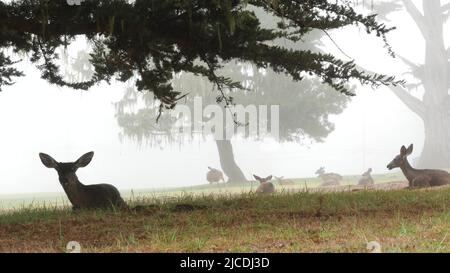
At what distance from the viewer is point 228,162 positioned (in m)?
25.7

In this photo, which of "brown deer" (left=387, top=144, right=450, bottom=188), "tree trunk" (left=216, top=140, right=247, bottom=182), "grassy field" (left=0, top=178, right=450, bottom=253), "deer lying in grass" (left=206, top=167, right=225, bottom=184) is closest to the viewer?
"grassy field" (left=0, top=178, right=450, bottom=253)

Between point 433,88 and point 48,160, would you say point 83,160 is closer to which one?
point 48,160

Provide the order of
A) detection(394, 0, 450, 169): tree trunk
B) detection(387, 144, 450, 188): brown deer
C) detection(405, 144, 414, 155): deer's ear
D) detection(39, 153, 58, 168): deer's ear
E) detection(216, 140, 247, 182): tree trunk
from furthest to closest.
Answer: detection(394, 0, 450, 169): tree trunk
detection(216, 140, 247, 182): tree trunk
detection(387, 144, 450, 188): brown deer
detection(405, 144, 414, 155): deer's ear
detection(39, 153, 58, 168): deer's ear

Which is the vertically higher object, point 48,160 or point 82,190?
point 48,160

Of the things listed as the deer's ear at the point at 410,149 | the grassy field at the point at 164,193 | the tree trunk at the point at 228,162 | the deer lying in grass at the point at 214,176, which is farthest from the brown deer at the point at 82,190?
the tree trunk at the point at 228,162

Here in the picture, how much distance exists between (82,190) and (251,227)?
3217 mm

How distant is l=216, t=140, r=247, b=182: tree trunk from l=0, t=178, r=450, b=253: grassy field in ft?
53.9

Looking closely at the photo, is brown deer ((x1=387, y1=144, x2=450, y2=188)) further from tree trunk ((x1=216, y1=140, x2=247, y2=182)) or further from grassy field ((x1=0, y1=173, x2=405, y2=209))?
tree trunk ((x1=216, y1=140, x2=247, y2=182))

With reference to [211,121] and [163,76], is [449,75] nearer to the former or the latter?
[211,121]

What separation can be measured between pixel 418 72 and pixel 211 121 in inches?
413

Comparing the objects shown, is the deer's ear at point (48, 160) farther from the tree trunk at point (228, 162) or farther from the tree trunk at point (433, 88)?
the tree trunk at point (433, 88)

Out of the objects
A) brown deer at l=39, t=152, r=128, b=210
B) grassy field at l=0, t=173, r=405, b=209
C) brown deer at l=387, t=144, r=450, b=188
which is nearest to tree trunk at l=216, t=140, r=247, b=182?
grassy field at l=0, t=173, r=405, b=209

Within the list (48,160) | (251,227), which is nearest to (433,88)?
(48,160)

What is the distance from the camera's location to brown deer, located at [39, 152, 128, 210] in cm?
827
